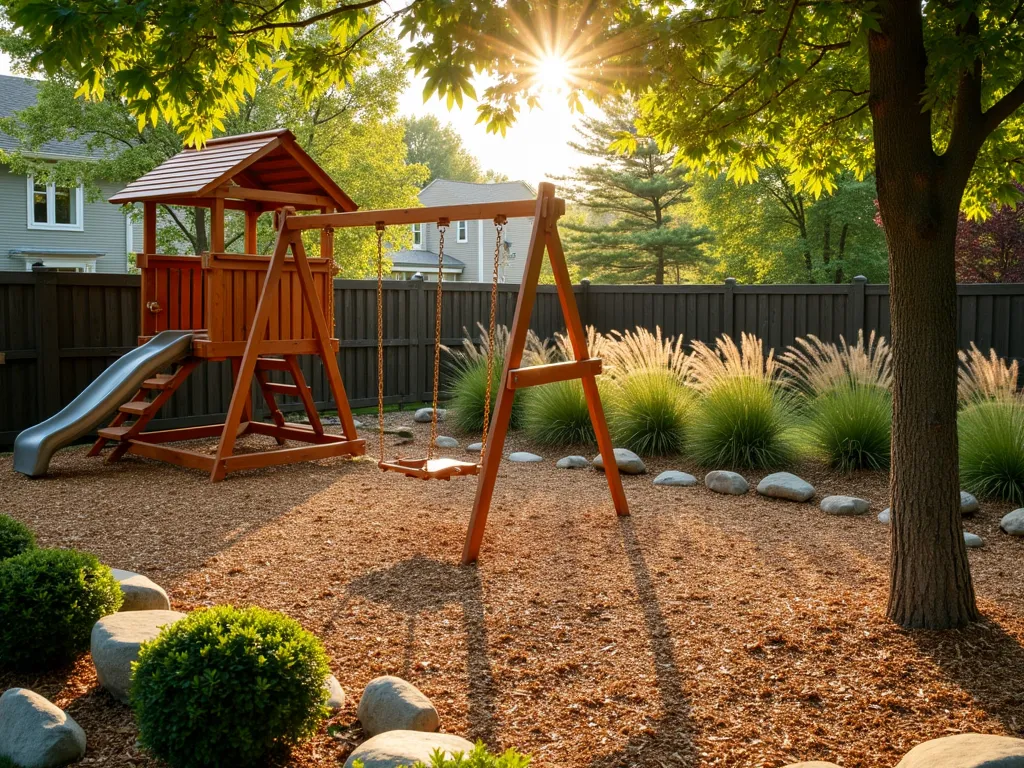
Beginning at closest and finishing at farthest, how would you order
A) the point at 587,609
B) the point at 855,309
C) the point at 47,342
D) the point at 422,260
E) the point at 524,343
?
the point at 587,609 → the point at 524,343 → the point at 47,342 → the point at 855,309 → the point at 422,260

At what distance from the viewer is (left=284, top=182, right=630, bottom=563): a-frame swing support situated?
15.7 feet

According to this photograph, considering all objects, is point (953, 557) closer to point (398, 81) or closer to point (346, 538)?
point (346, 538)

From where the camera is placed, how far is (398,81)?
1856 centimetres

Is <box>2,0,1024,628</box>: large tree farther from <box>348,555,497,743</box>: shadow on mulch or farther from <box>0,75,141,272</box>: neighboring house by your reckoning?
<box>0,75,141,272</box>: neighboring house

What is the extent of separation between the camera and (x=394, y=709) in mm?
2674

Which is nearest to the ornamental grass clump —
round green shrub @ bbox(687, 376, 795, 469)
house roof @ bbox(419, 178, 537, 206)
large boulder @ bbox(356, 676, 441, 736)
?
round green shrub @ bbox(687, 376, 795, 469)

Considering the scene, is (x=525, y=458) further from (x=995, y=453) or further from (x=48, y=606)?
(x=48, y=606)

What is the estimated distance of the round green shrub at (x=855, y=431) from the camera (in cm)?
703

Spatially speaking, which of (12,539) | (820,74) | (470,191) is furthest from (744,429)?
(470,191)

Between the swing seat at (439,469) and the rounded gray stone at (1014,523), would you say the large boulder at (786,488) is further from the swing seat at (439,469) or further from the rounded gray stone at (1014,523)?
the swing seat at (439,469)

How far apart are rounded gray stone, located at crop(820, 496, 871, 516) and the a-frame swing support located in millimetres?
1450

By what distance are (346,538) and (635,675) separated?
238 cm

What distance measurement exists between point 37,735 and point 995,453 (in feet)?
19.6

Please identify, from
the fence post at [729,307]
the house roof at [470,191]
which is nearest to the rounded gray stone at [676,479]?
the fence post at [729,307]
